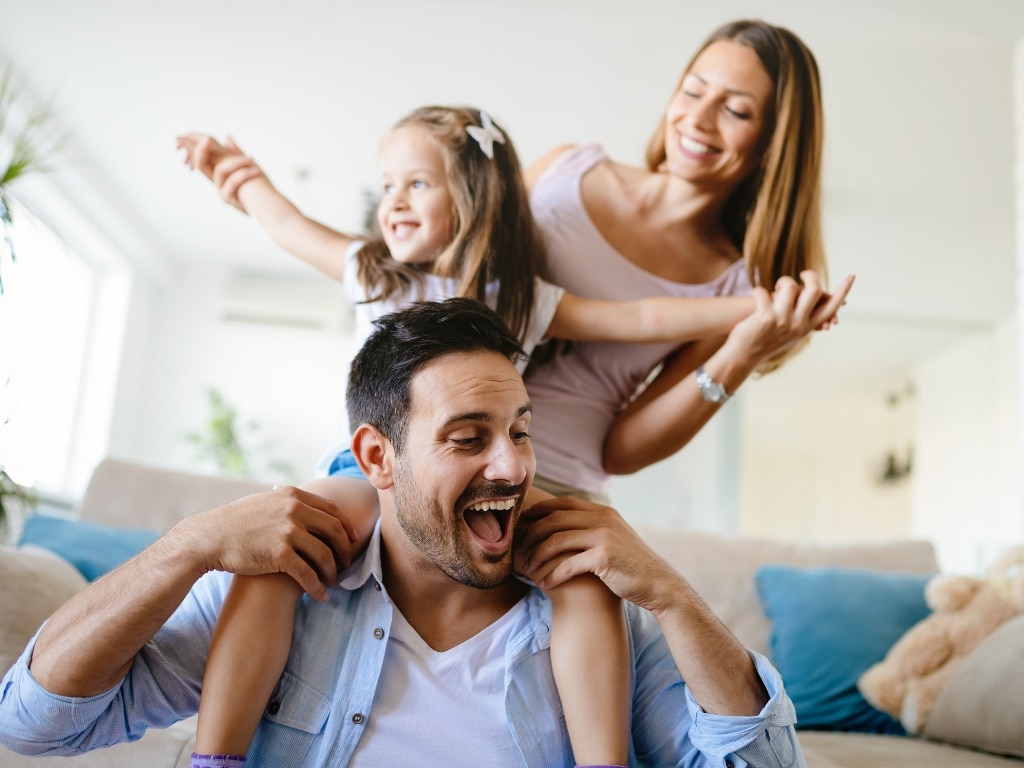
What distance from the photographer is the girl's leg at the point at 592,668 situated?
128 cm

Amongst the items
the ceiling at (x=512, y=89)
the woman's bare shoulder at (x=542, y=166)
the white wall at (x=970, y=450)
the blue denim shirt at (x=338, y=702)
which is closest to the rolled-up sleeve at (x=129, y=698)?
the blue denim shirt at (x=338, y=702)

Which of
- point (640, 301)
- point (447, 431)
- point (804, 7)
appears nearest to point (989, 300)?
point (804, 7)

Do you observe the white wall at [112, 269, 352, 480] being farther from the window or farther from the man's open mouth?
the man's open mouth

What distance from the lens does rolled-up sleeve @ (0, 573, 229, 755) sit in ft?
3.98

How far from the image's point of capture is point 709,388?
1729mm

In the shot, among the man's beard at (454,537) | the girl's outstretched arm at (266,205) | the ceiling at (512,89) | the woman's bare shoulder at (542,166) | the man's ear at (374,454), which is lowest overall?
the man's beard at (454,537)

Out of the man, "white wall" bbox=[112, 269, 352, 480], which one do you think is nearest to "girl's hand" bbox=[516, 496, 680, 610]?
the man

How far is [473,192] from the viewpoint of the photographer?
167cm

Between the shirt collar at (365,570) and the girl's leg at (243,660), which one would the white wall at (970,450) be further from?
the girl's leg at (243,660)

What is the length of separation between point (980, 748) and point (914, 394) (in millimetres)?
7212

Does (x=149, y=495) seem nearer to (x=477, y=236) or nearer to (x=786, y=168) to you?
(x=477, y=236)

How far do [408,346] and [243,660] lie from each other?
17.7 inches

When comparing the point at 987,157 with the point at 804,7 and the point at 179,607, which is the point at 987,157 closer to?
the point at 804,7

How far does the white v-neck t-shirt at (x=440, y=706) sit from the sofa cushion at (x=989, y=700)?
112 centimetres
